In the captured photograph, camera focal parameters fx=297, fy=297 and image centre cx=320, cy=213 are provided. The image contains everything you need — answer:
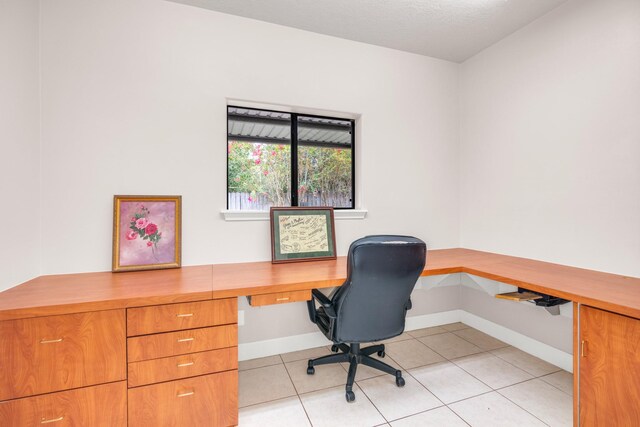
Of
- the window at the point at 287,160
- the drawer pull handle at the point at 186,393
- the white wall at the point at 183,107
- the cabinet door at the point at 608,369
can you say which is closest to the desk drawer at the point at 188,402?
the drawer pull handle at the point at 186,393

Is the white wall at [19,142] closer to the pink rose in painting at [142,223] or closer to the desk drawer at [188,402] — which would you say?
the pink rose in painting at [142,223]

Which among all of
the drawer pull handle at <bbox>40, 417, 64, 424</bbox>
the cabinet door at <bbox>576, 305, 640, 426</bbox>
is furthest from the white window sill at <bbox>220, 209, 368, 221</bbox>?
the cabinet door at <bbox>576, 305, 640, 426</bbox>

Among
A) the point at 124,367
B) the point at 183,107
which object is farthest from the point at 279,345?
the point at 183,107

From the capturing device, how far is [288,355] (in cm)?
244

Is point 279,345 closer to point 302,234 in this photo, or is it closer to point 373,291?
point 302,234

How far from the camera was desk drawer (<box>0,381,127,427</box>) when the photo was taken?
4.17ft

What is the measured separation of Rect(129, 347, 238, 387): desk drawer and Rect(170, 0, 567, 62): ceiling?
2307 mm

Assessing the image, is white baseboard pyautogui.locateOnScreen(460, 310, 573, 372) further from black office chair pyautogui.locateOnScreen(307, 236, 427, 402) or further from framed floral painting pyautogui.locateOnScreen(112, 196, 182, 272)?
framed floral painting pyautogui.locateOnScreen(112, 196, 182, 272)

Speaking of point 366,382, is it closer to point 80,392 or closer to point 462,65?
point 80,392

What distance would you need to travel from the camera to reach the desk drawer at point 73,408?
1271mm

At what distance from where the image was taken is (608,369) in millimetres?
1349

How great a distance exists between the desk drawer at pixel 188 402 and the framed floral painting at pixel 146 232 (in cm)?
82

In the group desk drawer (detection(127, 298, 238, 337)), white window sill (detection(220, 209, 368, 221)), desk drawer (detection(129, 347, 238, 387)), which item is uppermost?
white window sill (detection(220, 209, 368, 221))

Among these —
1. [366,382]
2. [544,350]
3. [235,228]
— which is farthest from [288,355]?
[544,350]
